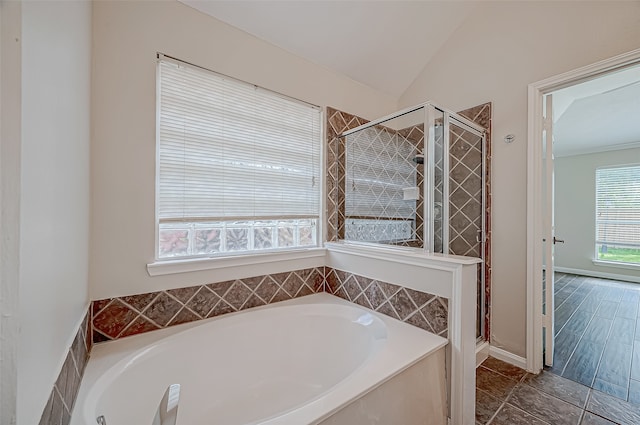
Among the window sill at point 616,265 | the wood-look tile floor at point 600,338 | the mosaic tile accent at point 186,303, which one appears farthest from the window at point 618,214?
the mosaic tile accent at point 186,303

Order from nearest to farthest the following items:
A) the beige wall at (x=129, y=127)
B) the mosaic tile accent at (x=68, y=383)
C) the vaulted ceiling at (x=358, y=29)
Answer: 1. the mosaic tile accent at (x=68, y=383)
2. the beige wall at (x=129, y=127)
3. the vaulted ceiling at (x=358, y=29)

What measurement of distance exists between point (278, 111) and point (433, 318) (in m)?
1.73

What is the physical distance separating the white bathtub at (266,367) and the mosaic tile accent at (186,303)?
6 cm

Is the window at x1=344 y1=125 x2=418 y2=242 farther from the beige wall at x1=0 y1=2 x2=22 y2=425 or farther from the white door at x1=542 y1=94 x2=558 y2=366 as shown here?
the beige wall at x1=0 y1=2 x2=22 y2=425

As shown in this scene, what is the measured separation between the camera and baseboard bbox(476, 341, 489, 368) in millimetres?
1981

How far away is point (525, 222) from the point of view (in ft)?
6.29

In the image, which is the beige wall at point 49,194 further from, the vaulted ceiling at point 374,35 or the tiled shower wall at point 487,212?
the tiled shower wall at point 487,212

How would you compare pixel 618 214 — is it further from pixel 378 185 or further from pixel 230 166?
pixel 230 166

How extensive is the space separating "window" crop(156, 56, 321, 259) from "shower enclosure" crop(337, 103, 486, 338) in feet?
1.29

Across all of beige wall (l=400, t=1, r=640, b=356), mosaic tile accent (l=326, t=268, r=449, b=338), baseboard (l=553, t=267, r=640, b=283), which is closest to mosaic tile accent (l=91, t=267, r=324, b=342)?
mosaic tile accent (l=326, t=268, r=449, b=338)

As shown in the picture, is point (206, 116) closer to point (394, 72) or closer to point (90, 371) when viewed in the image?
point (90, 371)

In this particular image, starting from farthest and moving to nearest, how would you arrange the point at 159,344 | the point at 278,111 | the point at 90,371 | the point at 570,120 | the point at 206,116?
the point at 570,120 → the point at 278,111 → the point at 206,116 → the point at 159,344 → the point at 90,371

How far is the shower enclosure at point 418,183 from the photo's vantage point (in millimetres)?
1752

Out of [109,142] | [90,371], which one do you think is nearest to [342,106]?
[109,142]
